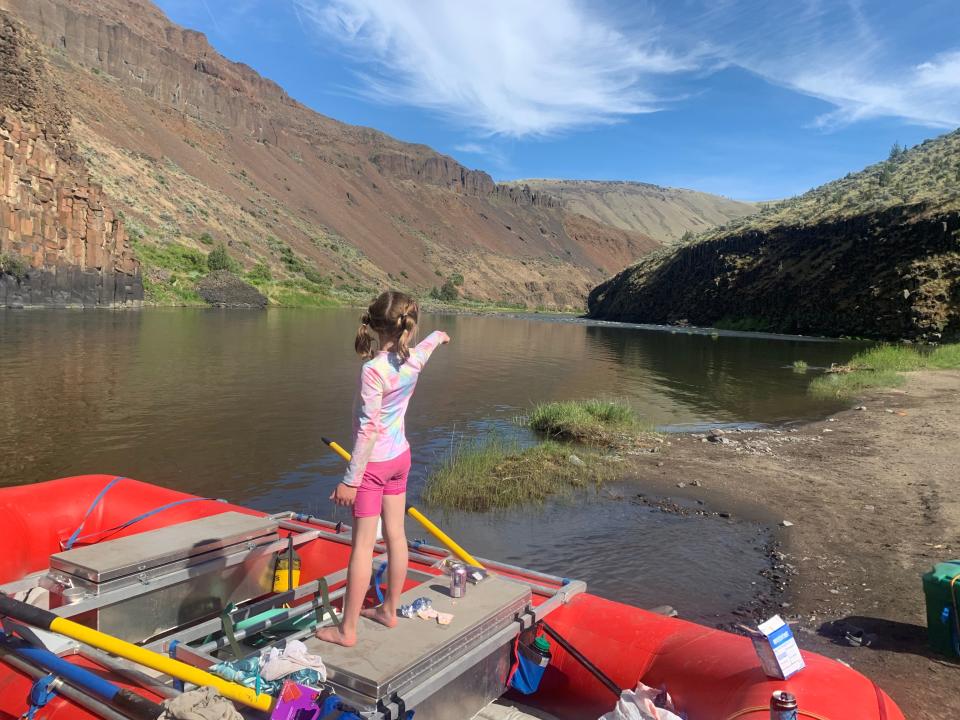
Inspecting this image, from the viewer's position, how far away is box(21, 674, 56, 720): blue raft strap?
256cm

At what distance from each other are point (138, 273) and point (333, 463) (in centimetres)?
4085

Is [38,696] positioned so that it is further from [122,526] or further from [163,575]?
[122,526]

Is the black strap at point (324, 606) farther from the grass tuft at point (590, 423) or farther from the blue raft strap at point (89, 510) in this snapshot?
the grass tuft at point (590, 423)

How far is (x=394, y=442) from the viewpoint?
10.7ft

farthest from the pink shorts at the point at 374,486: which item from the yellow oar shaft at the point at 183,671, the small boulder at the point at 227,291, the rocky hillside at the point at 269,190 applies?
the small boulder at the point at 227,291

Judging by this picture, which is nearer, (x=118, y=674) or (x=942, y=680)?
(x=118, y=674)

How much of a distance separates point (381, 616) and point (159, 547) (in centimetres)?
151

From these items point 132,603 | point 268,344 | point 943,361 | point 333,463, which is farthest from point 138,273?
point 132,603

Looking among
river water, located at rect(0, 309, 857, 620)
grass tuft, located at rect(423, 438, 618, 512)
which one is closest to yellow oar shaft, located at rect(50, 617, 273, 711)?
river water, located at rect(0, 309, 857, 620)

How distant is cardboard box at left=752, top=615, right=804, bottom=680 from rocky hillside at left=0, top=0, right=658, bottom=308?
43.4m

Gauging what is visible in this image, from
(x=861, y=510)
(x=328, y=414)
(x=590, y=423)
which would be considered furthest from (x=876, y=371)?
(x=328, y=414)

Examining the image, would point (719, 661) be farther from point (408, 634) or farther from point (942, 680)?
point (942, 680)

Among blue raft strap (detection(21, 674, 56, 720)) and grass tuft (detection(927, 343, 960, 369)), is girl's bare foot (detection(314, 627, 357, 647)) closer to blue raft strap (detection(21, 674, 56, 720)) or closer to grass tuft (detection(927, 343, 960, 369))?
blue raft strap (detection(21, 674, 56, 720))

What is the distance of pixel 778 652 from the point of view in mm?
2658
